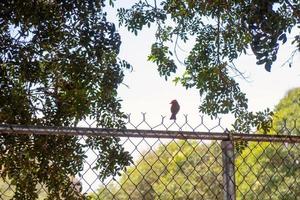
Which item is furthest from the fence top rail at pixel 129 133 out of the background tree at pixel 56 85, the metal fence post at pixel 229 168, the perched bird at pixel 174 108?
the background tree at pixel 56 85

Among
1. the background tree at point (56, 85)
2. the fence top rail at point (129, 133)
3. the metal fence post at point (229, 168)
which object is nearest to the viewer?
the fence top rail at point (129, 133)

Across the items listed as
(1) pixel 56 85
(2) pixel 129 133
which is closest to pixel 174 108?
(1) pixel 56 85

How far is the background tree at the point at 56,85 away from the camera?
3518mm

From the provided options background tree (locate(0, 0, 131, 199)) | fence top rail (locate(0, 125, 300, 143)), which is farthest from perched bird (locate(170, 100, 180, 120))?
fence top rail (locate(0, 125, 300, 143))

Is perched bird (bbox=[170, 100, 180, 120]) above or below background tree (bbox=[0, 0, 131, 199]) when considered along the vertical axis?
below

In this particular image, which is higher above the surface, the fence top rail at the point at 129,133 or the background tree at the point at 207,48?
the background tree at the point at 207,48

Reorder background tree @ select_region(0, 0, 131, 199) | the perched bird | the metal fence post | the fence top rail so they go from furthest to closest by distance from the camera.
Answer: background tree @ select_region(0, 0, 131, 199) < the perched bird < the metal fence post < the fence top rail

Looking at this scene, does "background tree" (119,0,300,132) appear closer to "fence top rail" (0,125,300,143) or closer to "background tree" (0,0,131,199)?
"background tree" (0,0,131,199)

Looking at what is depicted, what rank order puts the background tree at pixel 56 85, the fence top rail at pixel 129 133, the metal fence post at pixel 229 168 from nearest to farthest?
the fence top rail at pixel 129 133, the metal fence post at pixel 229 168, the background tree at pixel 56 85

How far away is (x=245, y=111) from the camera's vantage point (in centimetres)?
432

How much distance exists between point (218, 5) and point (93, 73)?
3.38 ft

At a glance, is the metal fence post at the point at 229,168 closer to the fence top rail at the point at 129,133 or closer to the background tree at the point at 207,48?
the fence top rail at the point at 129,133

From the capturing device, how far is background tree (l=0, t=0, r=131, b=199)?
11.5 ft

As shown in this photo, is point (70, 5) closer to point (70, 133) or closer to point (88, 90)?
point (88, 90)
